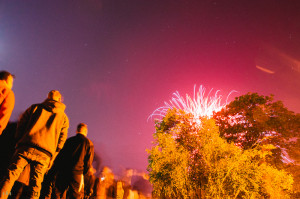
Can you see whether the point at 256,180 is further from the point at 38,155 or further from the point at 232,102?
the point at 38,155

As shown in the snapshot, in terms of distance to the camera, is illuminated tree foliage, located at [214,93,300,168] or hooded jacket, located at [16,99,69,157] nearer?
hooded jacket, located at [16,99,69,157]

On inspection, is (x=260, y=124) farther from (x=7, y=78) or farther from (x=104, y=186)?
(x=7, y=78)

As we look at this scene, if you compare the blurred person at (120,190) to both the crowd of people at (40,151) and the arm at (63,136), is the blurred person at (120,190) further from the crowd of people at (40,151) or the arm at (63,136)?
the arm at (63,136)

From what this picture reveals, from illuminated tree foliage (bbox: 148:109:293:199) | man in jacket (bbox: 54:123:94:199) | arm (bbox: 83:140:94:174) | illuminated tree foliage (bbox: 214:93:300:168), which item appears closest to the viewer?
man in jacket (bbox: 54:123:94:199)

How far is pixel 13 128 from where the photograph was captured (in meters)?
5.54

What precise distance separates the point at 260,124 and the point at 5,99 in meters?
24.2

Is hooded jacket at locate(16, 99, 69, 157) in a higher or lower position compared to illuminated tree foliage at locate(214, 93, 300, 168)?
lower

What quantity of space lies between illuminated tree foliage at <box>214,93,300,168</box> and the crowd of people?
832 inches

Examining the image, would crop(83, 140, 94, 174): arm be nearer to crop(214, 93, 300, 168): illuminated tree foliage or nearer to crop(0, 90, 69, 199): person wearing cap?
crop(0, 90, 69, 199): person wearing cap

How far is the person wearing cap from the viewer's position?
3150 mm

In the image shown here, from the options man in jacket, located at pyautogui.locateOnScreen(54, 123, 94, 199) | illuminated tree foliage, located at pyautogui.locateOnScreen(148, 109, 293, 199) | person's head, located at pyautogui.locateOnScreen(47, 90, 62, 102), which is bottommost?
man in jacket, located at pyautogui.locateOnScreen(54, 123, 94, 199)

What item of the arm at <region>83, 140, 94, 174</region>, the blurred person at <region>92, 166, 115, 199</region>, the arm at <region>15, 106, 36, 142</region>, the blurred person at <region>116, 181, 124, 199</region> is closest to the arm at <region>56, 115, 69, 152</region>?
the arm at <region>15, 106, 36, 142</region>

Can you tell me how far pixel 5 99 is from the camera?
329cm

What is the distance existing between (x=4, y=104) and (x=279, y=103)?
25041 millimetres
